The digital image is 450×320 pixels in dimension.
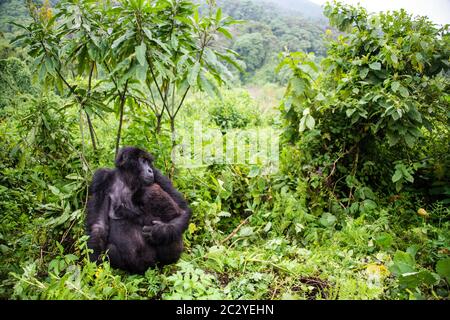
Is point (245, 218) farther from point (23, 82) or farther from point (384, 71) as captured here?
point (23, 82)

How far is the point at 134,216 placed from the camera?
8.16 feet

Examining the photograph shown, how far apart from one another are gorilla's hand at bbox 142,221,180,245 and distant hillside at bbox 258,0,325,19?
2462 cm

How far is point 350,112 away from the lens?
11.6 ft

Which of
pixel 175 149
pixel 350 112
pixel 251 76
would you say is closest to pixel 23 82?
pixel 175 149

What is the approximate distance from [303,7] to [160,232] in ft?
86.9

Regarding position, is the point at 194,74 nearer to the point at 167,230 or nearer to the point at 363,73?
the point at 167,230

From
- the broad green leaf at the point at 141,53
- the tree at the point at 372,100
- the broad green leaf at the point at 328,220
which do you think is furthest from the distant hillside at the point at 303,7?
the broad green leaf at the point at 141,53

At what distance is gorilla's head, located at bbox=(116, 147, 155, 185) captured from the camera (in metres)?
2.43

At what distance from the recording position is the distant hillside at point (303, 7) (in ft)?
78.8

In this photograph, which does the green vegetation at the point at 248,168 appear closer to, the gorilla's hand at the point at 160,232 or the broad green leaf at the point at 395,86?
the broad green leaf at the point at 395,86

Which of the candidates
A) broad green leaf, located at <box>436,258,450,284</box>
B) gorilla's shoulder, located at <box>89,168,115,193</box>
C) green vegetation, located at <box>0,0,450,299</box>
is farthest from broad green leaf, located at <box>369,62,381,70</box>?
gorilla's shoulder, located at <box>89,168,115,193</box>

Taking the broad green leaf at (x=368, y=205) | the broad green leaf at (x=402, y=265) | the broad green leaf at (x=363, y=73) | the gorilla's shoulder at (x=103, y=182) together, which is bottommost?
the broad green leaf at (x=368, y=205)

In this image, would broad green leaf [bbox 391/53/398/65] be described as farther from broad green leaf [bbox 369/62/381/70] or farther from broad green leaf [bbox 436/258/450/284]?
broad green leaf [bbox 436/258/450/284]

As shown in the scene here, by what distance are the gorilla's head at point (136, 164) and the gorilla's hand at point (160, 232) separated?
322 mm
